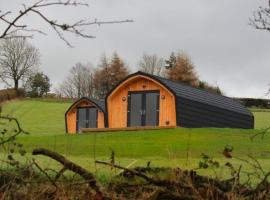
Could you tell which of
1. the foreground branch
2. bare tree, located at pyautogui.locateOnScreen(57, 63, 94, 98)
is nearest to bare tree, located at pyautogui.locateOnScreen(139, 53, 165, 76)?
bare tree, located at pyautogui.locateOnScreen(57, 63, 94, 98)

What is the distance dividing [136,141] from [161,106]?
581 inches

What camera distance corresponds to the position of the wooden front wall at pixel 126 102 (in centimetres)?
3412

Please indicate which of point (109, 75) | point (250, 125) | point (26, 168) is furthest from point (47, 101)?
point (26, 168)

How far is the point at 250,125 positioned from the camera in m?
39.8

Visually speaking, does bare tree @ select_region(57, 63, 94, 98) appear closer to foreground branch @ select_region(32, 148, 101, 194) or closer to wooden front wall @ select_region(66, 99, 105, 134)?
wooden front wall @ select_region(66, 99, 105, 134)

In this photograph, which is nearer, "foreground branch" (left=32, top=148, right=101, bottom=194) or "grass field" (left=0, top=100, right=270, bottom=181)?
"foreground branch" (left=32, top=148, right=101, bottom=194)

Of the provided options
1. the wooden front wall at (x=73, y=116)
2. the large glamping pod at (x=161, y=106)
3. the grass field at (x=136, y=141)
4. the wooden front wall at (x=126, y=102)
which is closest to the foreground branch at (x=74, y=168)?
the grass field at (x=136, y=141)

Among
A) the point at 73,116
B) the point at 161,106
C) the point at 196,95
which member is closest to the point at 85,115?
the point at 73,116

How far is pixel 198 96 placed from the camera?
116ft

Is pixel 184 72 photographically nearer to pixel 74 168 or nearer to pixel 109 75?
pixel 109 75

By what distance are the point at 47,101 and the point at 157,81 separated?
34796mm

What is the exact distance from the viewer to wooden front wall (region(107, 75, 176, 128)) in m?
34.1

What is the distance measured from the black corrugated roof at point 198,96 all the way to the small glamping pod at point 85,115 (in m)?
5.90

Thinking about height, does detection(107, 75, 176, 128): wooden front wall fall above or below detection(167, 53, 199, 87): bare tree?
below
